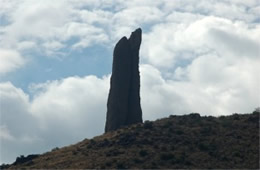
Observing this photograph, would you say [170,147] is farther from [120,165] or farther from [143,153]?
[120,165]

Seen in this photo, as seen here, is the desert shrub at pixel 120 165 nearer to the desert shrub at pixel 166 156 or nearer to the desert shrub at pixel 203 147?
the desert shrub at pixel 166 156

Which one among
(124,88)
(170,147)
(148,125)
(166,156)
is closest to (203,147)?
(170,147)

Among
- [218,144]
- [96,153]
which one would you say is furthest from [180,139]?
[96,153]

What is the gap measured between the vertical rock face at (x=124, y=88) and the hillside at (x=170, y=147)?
16.8 feet

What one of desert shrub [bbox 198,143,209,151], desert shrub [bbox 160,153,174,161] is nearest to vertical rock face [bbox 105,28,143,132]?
desert shrub [bbox 198,143,209,151]

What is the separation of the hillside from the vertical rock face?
513cm

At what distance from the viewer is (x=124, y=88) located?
324 feet

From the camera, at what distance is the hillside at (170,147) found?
7606 centimetres

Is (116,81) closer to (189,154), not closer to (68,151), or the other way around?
(68,151)

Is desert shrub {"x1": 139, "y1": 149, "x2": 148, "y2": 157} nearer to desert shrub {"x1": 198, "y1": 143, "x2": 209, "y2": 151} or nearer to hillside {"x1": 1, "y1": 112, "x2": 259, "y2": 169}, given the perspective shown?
hillside {"x1": 1, "y1": 112, "x2": 259, "y2": 169}

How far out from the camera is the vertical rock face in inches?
3863

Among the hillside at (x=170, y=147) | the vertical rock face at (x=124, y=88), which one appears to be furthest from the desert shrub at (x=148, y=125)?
the vertical rock face at (x=124, y=88)

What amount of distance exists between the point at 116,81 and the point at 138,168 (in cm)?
2708

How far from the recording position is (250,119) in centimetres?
9062
